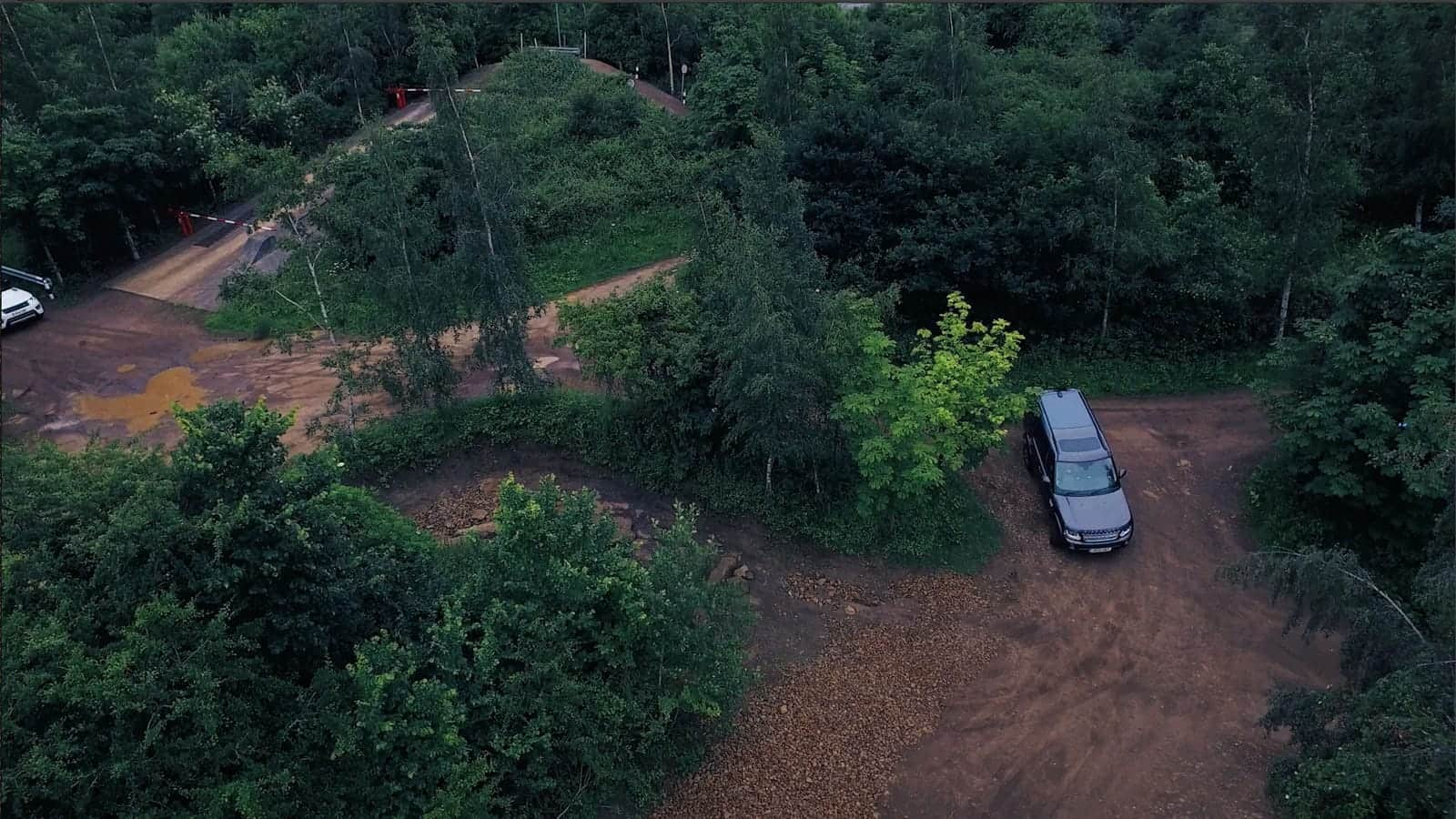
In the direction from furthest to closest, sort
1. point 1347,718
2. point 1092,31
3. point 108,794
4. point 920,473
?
point 1092,31
point 920,473
point 1347,718
point 108,794

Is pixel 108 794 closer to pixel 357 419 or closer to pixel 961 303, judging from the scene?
pixel 357 419

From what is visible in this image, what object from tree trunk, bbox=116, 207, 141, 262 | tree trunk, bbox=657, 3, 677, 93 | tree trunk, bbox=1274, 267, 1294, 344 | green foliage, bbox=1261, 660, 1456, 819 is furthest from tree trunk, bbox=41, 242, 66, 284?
tree trunk, bbox=1274, 267, 1294, 344

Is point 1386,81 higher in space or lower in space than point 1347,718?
higher

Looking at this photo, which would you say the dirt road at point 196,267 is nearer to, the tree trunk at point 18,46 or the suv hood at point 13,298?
the suv hood at point 13,298

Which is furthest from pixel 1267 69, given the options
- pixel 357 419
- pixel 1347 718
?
pixel 357 419

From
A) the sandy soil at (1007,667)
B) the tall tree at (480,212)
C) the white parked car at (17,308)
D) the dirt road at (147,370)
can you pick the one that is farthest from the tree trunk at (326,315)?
the white parked car at (17,308)
